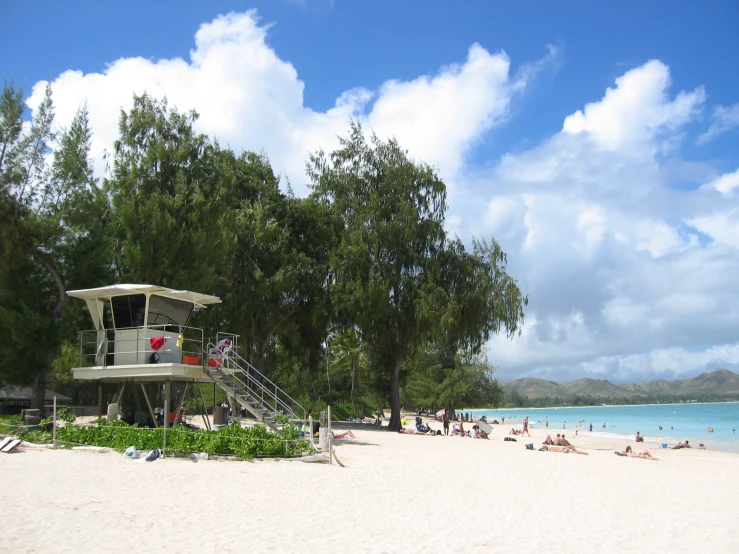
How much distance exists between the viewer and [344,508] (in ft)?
39.0

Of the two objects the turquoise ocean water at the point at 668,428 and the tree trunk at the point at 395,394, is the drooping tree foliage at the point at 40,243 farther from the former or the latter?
the turquoise ocean water at the point at 668,428

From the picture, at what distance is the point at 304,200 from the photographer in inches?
1330

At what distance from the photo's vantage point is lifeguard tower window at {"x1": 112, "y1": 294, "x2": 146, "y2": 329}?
20625 millimetres

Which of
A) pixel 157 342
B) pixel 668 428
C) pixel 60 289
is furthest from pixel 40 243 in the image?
pixel 668 428

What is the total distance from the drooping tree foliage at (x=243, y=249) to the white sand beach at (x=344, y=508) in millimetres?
8838

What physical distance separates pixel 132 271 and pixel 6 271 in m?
4.32

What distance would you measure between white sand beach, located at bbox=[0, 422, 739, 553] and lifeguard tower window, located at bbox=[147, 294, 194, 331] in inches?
216

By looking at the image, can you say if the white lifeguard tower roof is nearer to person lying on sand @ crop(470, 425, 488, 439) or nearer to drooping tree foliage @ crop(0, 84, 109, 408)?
drooping tree foliage @ crop(0, 84, 109, 408)

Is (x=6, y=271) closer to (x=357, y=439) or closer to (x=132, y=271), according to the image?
(x=132, y=271)

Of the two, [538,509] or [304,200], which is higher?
[304,200]

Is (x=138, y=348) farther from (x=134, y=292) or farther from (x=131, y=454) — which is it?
(x=131, y=454)

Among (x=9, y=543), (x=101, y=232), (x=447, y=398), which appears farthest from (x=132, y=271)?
(x=447, y=398)

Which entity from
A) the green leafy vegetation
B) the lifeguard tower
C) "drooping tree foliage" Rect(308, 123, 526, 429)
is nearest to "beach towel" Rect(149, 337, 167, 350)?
the lifeguard tower

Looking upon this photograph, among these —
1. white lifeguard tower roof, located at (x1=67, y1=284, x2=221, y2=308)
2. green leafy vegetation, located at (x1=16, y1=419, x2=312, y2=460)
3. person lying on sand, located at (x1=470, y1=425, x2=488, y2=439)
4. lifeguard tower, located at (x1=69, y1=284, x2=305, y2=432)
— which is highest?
white lifeguard tower roof, located at (x1=67, y1=284, x2=221, y2=308)
